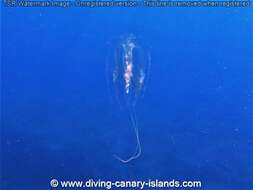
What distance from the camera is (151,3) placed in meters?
1.94

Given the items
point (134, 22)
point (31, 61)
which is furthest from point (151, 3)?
point (31, 61)

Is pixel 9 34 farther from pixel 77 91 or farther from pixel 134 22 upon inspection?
pixel 134 22

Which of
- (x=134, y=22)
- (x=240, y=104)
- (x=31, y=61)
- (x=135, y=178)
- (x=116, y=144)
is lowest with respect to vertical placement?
(x=135, y=178)

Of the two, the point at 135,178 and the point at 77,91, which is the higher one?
the point at 77,91

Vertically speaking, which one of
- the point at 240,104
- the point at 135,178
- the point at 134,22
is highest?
the point at 134,22

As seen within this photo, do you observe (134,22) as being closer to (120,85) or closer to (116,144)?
(120,85)

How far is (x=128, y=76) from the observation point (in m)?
2.00

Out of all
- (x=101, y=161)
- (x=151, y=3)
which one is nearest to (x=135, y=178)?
(x=101, y=161)

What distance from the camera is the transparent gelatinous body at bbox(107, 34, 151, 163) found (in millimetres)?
1969

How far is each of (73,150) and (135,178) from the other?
0.96 feet

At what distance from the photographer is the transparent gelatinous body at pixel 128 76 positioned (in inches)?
77.5

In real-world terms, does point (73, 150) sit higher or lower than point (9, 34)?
lower

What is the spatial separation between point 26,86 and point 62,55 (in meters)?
0.20

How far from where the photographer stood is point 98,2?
195 centimetres
